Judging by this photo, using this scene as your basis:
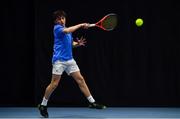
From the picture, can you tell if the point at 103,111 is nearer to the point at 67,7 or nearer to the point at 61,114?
the point at 61,114

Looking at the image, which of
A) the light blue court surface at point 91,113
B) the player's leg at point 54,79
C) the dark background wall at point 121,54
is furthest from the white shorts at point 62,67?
the dark background wall at point 121,54

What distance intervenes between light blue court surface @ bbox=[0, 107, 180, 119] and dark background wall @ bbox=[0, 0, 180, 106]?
0.40m

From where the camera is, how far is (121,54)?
8.48m

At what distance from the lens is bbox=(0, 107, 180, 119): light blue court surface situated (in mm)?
7055

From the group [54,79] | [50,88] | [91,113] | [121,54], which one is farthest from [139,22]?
[50,88]

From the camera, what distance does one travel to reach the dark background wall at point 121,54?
847cm

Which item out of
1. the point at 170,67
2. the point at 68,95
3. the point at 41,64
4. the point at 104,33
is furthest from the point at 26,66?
the point at 170,67

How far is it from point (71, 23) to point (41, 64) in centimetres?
95

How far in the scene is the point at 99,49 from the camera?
8484 millimetres

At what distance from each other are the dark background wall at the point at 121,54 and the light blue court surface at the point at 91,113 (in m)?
0.40

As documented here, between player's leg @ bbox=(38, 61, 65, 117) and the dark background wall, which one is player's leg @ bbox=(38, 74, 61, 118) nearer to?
player's leg @ bbox=(38, 61, 65, 117)

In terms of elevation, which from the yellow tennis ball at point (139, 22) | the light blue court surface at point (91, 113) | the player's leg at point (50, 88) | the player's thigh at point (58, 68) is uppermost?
the yellow tennis ball at point (139, 22)

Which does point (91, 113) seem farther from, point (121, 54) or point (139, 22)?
point (139, 22)

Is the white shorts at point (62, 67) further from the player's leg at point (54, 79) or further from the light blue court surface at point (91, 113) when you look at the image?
the light blue court surface at point (91, 113)
